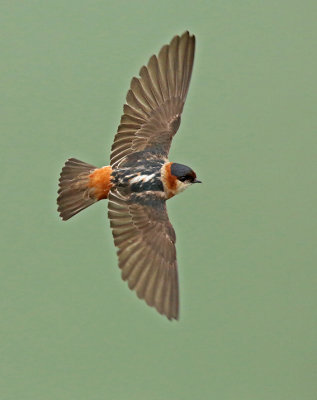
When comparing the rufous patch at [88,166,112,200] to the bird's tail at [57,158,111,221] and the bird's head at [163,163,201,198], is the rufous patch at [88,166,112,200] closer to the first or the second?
the bird's tail at [57,158,111,221]

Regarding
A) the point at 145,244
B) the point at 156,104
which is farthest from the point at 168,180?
the point at 156,104

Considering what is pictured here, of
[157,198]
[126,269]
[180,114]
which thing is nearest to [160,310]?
[126,269]

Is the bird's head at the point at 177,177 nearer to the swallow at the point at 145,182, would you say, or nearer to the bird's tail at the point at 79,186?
the swallow at the point at 145,182

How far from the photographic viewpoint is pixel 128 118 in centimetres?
229

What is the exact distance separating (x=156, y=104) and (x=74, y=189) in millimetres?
383

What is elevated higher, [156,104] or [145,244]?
[156,104]

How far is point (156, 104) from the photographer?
237 centimetres

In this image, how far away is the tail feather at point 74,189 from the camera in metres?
2.22

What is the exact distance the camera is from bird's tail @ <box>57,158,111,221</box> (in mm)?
2217

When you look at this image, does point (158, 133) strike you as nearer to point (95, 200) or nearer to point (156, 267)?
point (95, 200)

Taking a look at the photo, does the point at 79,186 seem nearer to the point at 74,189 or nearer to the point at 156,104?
the point at 74,189

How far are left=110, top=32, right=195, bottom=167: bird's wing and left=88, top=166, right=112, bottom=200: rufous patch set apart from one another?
3cm

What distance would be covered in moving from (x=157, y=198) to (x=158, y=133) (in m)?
0.25

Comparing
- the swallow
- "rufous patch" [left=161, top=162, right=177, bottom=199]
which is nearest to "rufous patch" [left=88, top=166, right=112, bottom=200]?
the swallow
